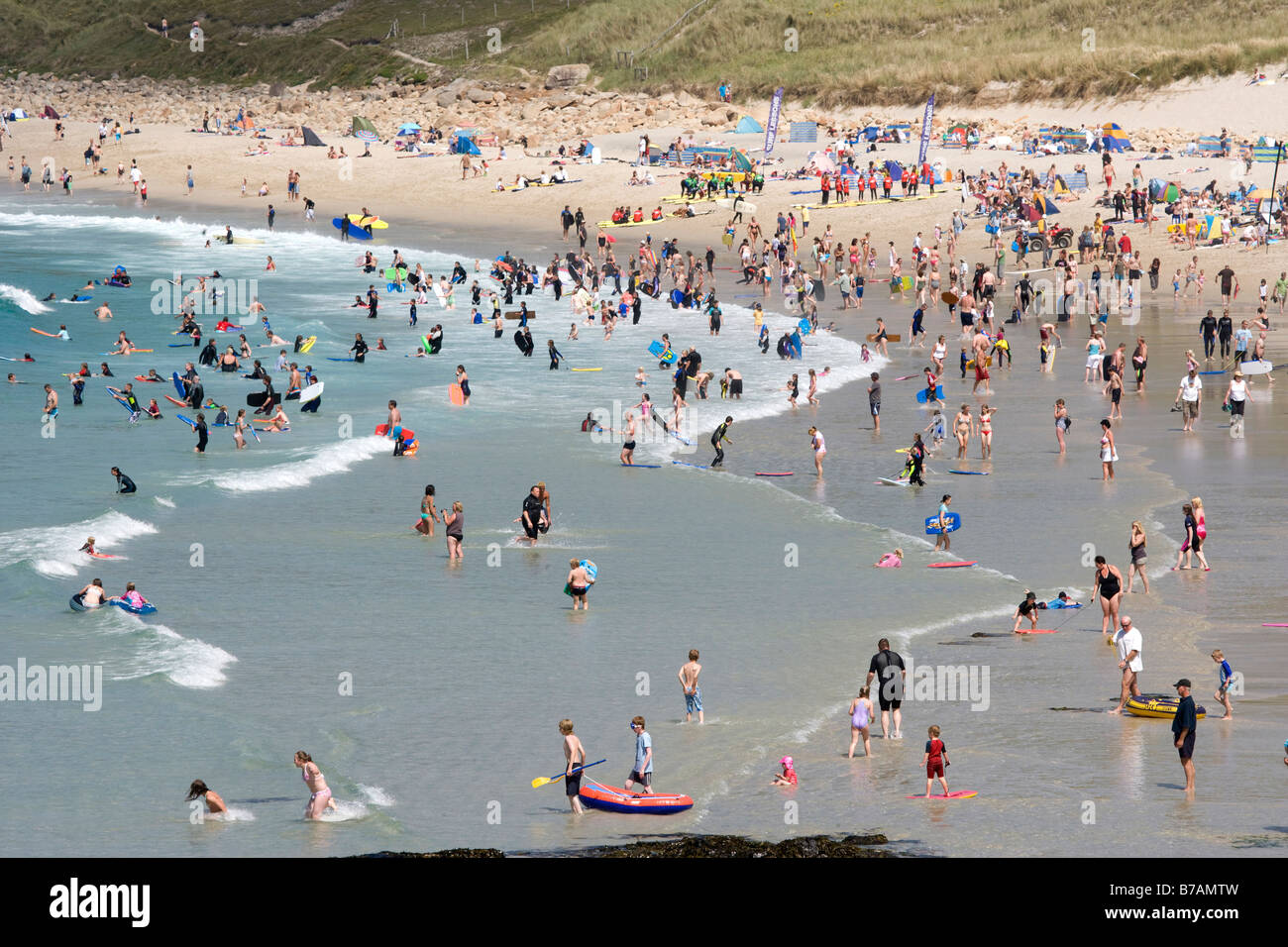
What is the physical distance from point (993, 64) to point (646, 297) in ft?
119

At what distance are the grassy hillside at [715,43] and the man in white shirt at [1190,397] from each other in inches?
1796

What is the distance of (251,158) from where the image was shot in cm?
8125

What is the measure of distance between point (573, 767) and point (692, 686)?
252cm

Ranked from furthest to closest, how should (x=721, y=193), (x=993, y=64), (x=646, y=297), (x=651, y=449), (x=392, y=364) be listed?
1. (x=993, y=64)
2. (x=721, y=193)
3. (x=646, y=297)
4. (x=392, y=364)
5. (x=651, y=449)

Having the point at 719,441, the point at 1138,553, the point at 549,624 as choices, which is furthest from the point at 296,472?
the point at 1138,553

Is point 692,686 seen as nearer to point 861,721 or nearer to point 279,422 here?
point 861,721

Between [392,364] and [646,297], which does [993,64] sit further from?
[392,364]

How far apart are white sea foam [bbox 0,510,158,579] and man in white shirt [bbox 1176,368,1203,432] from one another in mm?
19849

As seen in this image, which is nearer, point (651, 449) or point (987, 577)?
point (987, 577)

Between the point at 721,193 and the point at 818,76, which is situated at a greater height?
the point at 818,76

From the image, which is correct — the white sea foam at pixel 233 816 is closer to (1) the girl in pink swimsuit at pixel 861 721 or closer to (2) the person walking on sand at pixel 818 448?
(1) the girl in pink swimsuit at pixel 861 721
